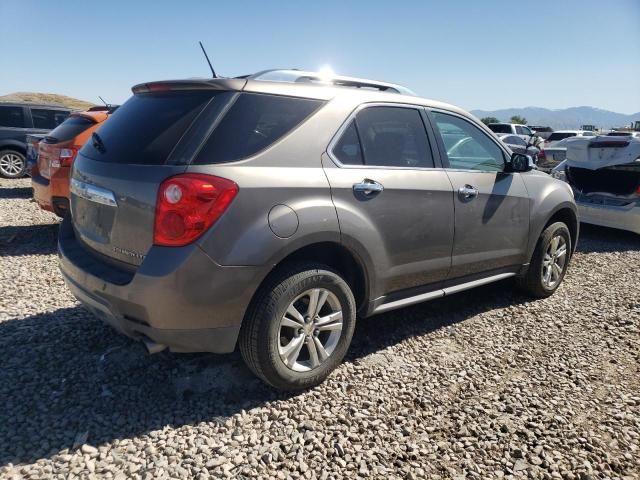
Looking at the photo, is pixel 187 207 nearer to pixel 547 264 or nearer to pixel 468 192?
pixel 468 192

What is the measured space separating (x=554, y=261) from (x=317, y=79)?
122 inches

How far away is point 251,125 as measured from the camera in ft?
8.77

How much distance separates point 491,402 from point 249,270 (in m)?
1.72

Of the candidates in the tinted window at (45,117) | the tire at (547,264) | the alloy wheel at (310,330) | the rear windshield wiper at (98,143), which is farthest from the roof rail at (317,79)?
the tinted window at (45,117)

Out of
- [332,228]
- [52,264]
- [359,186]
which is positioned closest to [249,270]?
[332,228]

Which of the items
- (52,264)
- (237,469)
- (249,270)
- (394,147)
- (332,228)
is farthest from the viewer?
(52,264)

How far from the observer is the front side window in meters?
3.07

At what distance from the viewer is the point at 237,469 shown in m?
2.31

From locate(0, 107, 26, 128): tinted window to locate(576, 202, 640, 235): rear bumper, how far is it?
12.1m

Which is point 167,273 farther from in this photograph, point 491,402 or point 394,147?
point 491,402

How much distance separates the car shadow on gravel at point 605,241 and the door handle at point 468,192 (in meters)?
3.95

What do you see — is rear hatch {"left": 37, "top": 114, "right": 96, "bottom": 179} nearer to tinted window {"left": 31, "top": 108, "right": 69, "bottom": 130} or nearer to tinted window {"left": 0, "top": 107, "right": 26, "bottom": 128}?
tinted window {"left": 31, "top": 108, "right": 69, "bottom": 130}

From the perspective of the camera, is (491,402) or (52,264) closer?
(491,402)

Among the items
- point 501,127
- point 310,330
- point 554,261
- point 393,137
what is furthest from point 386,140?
point 501,127
